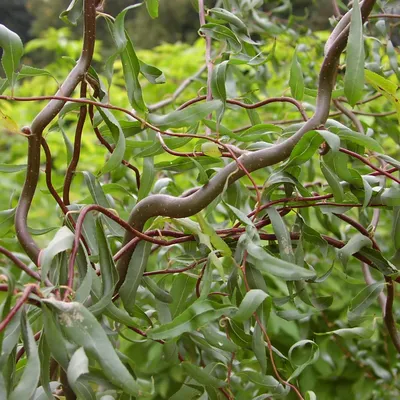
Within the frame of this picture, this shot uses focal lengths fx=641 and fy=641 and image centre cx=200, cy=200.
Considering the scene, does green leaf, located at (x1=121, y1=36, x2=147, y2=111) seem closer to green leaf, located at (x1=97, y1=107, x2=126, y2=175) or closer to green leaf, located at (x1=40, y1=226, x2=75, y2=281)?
green leaf, located at (x1=97, y1=107, x2=126, y2=175)

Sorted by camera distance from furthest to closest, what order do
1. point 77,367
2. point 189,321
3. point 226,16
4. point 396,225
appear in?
point 226,16 → point 396,225 → point 189,321 → point 77,367

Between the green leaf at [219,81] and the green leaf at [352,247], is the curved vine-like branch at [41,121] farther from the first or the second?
the green leaf at [352,247]

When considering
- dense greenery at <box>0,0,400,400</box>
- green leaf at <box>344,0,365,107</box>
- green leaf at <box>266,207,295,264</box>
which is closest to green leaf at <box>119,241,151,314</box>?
dense greenery at <box>0,0,400,400</box>

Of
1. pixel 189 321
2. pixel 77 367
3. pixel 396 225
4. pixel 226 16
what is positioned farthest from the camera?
pixel 226 16

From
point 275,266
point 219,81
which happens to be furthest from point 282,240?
point 219,81

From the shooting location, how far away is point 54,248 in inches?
16.3

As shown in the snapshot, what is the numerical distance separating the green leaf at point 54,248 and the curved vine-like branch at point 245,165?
3.2 inches

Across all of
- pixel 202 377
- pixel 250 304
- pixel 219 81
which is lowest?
pixel 202 377

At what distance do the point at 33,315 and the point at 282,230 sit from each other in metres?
0.20

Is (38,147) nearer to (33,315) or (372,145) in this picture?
(33,315)

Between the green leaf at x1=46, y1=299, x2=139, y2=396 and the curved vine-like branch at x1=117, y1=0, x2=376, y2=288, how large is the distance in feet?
0.47

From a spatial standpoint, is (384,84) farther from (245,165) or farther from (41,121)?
(41,121)

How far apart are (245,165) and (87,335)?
0.19 meters

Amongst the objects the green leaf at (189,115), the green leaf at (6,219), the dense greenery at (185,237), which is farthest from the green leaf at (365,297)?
the green leaf at (6,219)
